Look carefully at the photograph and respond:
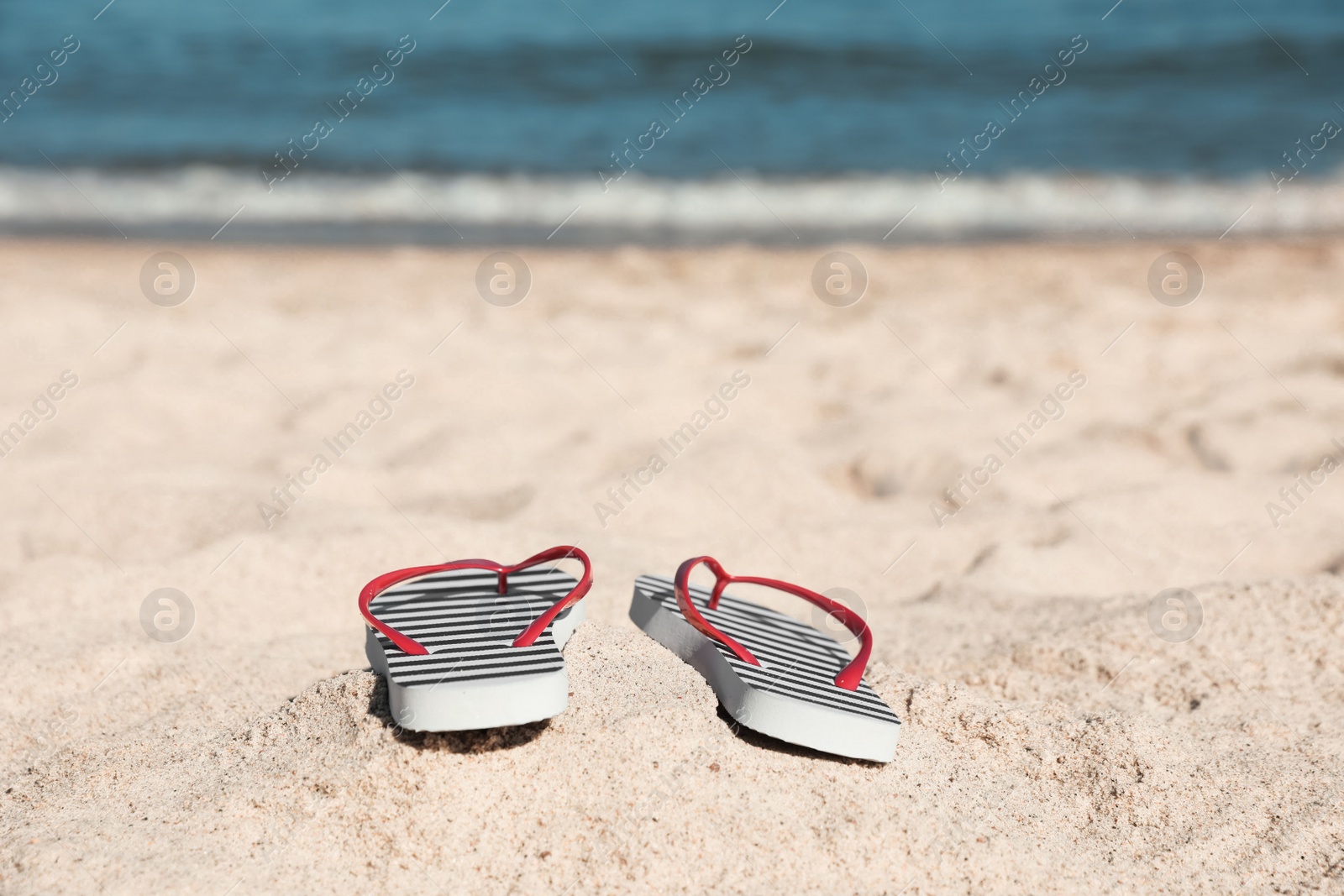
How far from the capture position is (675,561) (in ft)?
8.15

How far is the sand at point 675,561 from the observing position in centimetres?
139

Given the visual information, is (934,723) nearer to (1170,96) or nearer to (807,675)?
(807,675)

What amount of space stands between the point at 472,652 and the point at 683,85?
7.87 metres

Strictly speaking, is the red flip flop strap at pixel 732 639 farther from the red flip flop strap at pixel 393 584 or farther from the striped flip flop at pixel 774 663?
the red flip flop strap at pixel 393 584

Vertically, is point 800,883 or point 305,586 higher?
point 800,883

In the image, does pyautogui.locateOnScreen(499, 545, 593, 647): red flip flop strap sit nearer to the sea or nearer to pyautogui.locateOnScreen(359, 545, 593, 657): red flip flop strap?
pyautogui.locateOnScreen(359, 545, 593, 657): red flip flop strap

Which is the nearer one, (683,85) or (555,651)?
(555,651)

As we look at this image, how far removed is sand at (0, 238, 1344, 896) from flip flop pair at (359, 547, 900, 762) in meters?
0.05

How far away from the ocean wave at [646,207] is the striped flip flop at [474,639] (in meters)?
4.62

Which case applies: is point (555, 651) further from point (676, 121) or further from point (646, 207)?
point (676, 121)

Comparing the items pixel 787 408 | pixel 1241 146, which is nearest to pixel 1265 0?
pixel 1241 146

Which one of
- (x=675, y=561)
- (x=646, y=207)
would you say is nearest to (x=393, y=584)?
(x=675, y=561)

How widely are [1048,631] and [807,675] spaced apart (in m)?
0.75

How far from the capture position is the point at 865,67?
899 cm
